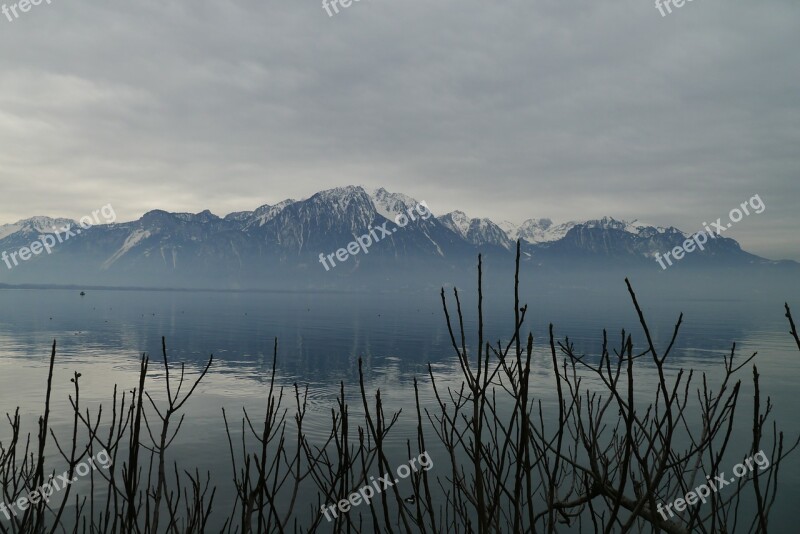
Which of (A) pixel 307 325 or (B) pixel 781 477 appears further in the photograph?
(A) pixel 307 325

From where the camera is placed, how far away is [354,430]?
43.8 metres

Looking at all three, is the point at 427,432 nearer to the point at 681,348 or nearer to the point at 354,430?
the point at 354,430

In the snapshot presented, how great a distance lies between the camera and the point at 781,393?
58.3 meters

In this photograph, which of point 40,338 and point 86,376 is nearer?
point 86,376

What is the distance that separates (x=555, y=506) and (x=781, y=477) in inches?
1549

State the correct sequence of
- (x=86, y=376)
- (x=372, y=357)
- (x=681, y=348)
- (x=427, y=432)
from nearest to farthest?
(x=427, y=432)
(x=86, y=376)
(x=372, y=357)
(x=681, y=348)

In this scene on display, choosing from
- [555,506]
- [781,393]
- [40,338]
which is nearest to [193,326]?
[40,338]

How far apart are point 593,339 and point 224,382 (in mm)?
76019

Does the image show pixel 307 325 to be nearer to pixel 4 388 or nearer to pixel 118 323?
pixel 118 323

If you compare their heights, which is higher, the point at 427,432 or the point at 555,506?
the point at 555,506

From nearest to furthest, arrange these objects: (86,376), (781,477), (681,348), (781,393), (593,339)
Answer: (781,477)
(781,393)
(86,376)
(681,348)
(593,339)

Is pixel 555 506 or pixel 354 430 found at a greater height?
pixel 555 506

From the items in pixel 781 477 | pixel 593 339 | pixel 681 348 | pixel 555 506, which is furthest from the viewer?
pixel 593 339

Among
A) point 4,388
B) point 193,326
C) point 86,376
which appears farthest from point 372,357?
point 193,326
